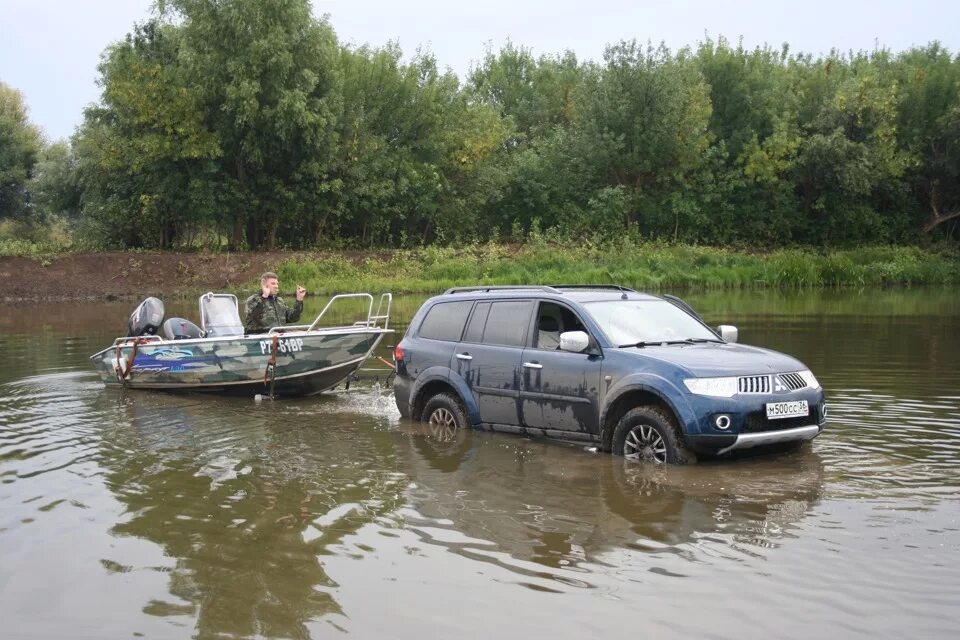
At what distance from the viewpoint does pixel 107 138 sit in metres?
47.4

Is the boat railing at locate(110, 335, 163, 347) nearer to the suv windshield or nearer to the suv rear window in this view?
the suv rear window

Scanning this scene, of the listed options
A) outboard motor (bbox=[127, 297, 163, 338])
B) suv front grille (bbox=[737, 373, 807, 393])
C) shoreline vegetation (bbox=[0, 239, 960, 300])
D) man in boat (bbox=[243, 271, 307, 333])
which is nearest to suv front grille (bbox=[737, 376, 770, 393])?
suv front grille (bbox=[737, 373, 807, 393])

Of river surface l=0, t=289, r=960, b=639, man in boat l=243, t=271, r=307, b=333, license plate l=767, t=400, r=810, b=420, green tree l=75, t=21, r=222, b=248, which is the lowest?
river surface l=0, t=289, r=960, b=639

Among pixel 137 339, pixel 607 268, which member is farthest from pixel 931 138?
pixel 137 339

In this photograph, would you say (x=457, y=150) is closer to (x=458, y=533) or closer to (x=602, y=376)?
(x=602, y=376)

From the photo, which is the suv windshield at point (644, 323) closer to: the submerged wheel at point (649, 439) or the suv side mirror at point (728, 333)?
the suv side mirror at point (728, 333)

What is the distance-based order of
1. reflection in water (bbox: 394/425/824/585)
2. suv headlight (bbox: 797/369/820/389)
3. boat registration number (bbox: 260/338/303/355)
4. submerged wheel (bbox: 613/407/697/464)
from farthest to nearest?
boat registration number (bbox: 260/338/303/355), suv headlight (bbox: 797/369/820/389), submerged wheel (bbox: 613/407/697/464), reflection in water (bbox: 394/425/824/585)

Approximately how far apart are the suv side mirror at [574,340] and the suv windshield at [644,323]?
319 mm

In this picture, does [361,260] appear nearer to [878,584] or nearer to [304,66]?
[304,66]

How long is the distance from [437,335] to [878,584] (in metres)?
6.60

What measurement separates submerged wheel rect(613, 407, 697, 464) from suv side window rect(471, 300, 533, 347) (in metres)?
1.71

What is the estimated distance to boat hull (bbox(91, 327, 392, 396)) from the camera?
15.1m

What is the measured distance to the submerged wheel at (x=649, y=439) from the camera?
29.7 feet

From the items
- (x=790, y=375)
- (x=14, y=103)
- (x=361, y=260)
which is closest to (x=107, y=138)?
(x=361, y=260)
